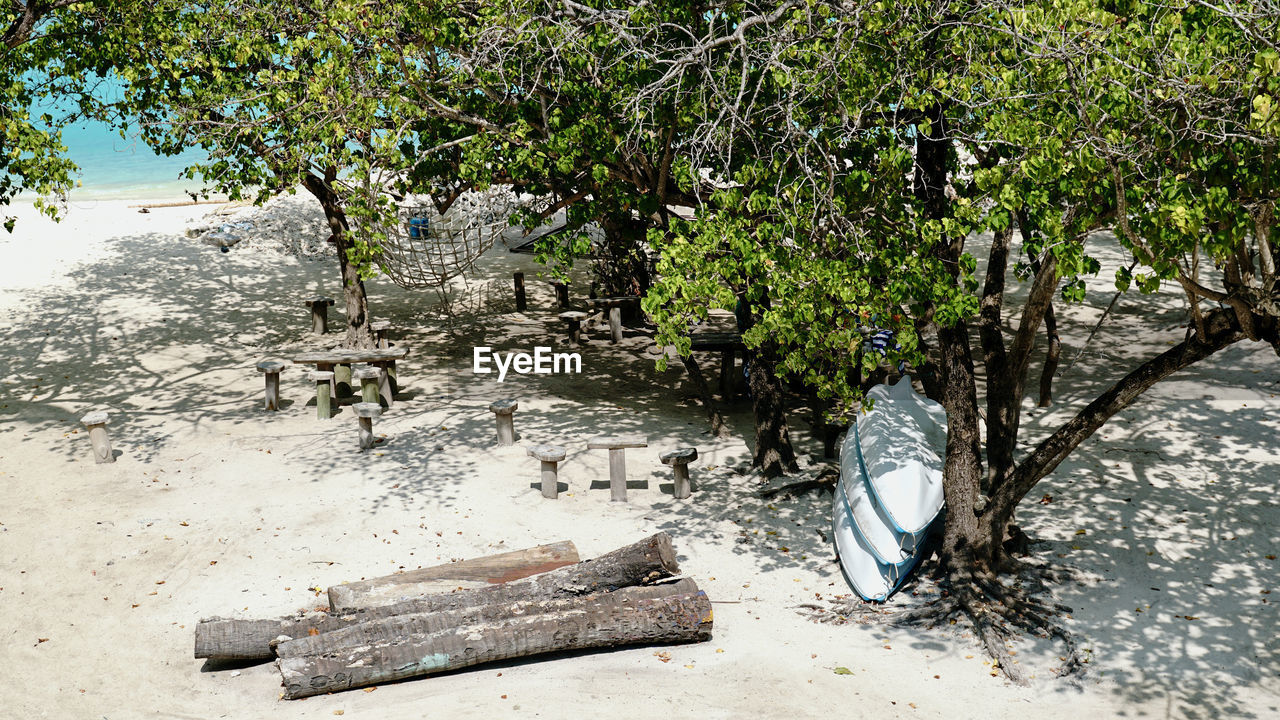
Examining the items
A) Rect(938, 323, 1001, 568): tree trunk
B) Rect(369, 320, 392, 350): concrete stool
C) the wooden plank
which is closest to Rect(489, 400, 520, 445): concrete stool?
the wooden plank

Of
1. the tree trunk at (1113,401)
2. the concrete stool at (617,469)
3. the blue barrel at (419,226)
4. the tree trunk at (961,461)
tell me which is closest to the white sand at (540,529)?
the concrete stool at (617,469)

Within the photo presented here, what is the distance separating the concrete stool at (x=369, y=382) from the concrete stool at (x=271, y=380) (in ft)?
3.22

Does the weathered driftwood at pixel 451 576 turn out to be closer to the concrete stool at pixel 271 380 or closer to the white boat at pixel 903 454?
the white boat at pixel 903 454

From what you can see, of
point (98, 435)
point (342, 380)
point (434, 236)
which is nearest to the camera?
point (98, 435)

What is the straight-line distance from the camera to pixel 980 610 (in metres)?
8.10

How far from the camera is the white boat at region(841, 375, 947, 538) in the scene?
882 centimetres

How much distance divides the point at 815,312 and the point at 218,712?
16.1ft

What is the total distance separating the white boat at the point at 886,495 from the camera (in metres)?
8.62

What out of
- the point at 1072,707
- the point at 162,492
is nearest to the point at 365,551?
the point at 162,492

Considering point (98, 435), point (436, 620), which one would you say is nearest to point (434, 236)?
point (98, 435)

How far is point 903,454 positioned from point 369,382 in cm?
660

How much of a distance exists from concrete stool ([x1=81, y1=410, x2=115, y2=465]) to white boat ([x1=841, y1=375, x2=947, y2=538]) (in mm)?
7569

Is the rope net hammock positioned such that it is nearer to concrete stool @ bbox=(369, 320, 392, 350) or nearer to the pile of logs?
concrete stool @ bbox=(369, 320, 392, 350)

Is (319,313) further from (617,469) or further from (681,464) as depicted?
(681,464)
